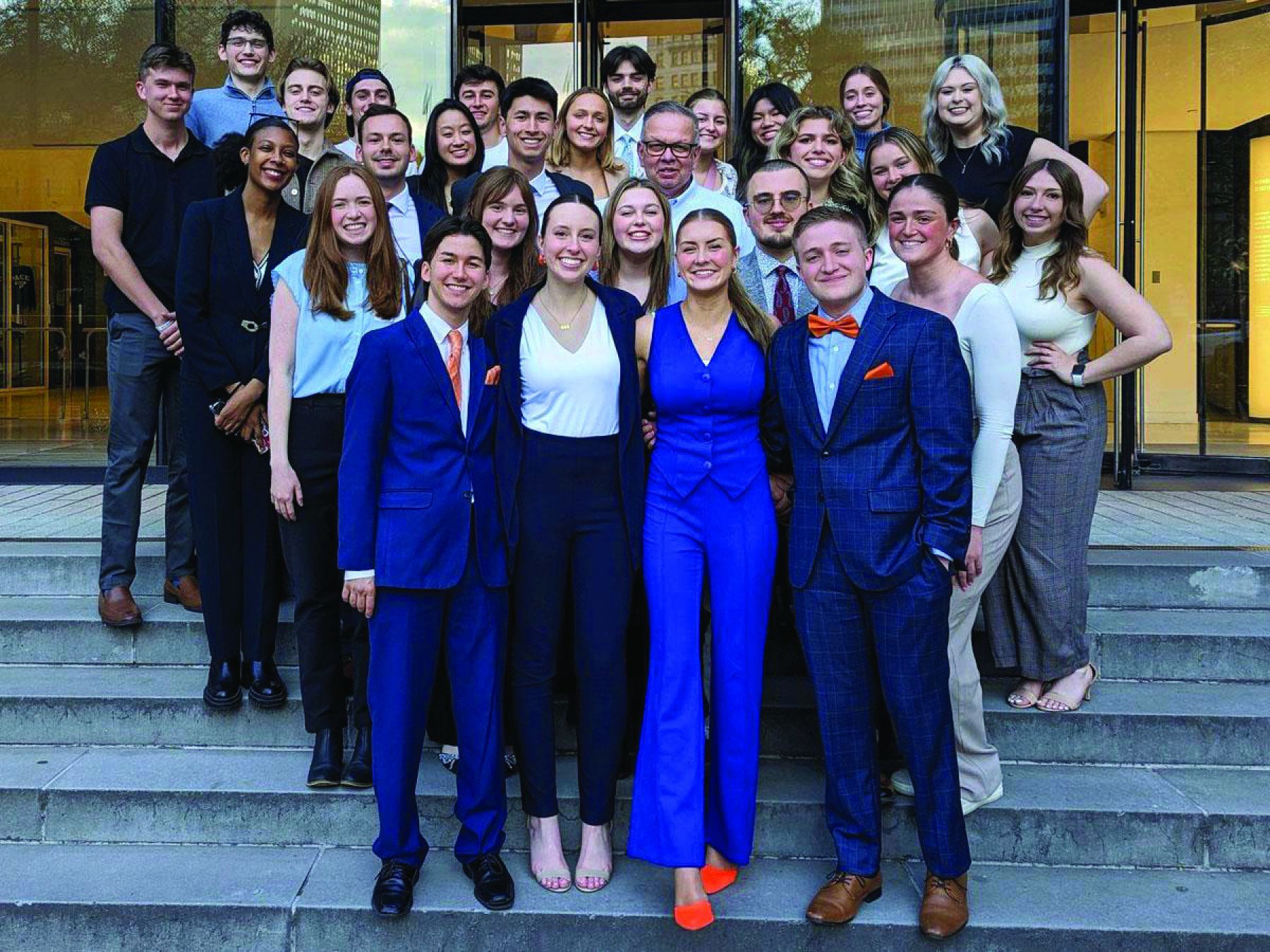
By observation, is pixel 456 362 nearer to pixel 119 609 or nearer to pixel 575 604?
pixel 575 604

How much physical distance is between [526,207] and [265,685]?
193cm

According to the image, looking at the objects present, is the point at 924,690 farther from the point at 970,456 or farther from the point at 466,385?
the point at 466,385

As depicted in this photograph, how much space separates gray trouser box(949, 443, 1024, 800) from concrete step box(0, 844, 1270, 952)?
1.12 feet

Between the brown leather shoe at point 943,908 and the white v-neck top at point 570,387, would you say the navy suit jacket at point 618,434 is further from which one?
the brown leather shoe at point 943,908

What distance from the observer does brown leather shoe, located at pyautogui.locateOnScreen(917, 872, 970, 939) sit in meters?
3.33

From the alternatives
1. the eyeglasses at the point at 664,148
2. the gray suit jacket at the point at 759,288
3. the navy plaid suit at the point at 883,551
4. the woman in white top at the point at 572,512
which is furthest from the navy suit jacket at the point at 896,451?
the eyeglasses at the point at 664,148

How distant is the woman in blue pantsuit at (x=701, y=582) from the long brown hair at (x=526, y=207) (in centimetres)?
64

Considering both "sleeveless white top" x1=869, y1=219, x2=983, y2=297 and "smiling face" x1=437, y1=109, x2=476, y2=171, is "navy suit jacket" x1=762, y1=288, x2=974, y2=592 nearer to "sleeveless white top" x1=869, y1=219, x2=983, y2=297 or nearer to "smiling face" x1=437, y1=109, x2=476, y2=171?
"sleeveless white top" x1=869, y1=219, x2=983, y2=297

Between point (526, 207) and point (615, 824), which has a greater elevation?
point (526, 207)

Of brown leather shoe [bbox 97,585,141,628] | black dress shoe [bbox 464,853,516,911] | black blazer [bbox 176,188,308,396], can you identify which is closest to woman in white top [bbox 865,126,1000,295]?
black blazer [bbox 176,188,308,396]

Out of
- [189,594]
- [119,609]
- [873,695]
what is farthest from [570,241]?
[119,609]

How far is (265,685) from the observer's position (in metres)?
4.27

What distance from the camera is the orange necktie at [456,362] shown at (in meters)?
3.49

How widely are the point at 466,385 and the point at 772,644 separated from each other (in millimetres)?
1677
